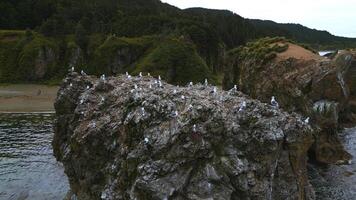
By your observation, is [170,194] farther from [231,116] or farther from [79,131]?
[79,131]

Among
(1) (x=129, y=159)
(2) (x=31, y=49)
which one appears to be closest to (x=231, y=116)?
(1) (x=129, y=159)

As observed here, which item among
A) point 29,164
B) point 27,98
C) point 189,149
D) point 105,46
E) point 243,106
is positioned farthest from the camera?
point 105,46

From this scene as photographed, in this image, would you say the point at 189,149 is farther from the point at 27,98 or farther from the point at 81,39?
the point at 81,39

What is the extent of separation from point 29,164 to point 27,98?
5294 cm

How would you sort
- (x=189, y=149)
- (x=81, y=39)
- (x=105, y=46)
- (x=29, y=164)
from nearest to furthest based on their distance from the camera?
(x=189, y=149) → (x=29, y=164) → (x=105, y=46) → (x=81, y=39)

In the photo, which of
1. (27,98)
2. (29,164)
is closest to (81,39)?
(27,98)

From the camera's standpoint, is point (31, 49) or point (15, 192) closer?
point (15, 192)

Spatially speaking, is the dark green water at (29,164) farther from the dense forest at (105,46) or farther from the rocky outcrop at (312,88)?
the dense forest at (105,46)

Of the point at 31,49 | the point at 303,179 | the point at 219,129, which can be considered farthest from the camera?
the point at 31,49

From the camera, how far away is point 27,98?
357 feet

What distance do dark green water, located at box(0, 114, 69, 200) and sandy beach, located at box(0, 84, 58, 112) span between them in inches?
579

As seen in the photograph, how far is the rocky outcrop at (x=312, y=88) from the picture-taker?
2394 inches

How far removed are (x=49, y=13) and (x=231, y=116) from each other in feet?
537

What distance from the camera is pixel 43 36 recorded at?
14950 centimetres
